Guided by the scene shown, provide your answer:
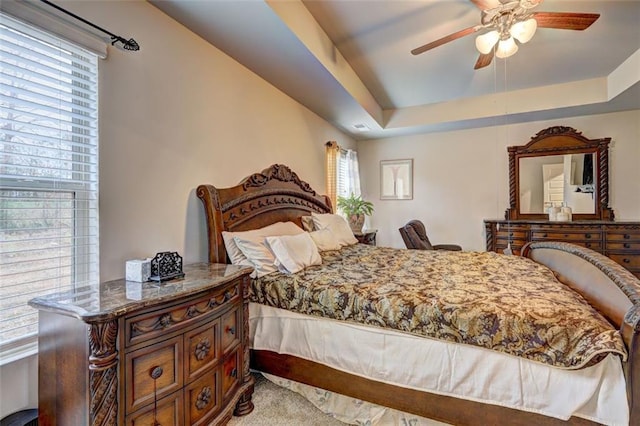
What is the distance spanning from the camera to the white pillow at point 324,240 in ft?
10.1

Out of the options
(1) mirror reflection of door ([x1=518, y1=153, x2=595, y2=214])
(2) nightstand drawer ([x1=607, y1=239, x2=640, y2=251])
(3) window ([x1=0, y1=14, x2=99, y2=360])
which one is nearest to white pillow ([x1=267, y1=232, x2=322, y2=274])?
(3) window ([x1=0, y1=14, x2=99, y2=360])

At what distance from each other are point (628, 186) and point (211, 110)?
5.59 meters

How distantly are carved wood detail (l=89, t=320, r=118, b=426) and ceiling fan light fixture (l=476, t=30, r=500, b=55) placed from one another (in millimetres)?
2920

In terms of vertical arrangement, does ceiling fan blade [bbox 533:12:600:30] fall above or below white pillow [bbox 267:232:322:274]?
above

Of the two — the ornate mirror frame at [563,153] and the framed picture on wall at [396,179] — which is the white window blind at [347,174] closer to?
the framed picture on wall at [396,179]

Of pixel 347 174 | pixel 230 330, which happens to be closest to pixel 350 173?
pixel 347 174

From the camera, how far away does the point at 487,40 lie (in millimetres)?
2291

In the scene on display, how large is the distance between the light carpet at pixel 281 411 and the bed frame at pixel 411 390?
6.2 inches

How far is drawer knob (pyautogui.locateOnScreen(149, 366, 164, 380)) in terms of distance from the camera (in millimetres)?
1276

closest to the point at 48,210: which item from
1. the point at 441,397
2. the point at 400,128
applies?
the point at 441,397

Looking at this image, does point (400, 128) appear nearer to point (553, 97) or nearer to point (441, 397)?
point (553, 97)

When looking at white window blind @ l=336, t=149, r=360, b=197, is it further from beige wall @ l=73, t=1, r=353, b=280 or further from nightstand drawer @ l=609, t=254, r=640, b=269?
nightstand drawer @ l=609, t=254, r=640, b=269

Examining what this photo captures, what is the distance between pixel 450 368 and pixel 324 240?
5.93ft

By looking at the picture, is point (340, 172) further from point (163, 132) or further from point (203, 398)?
point (203, 398)
